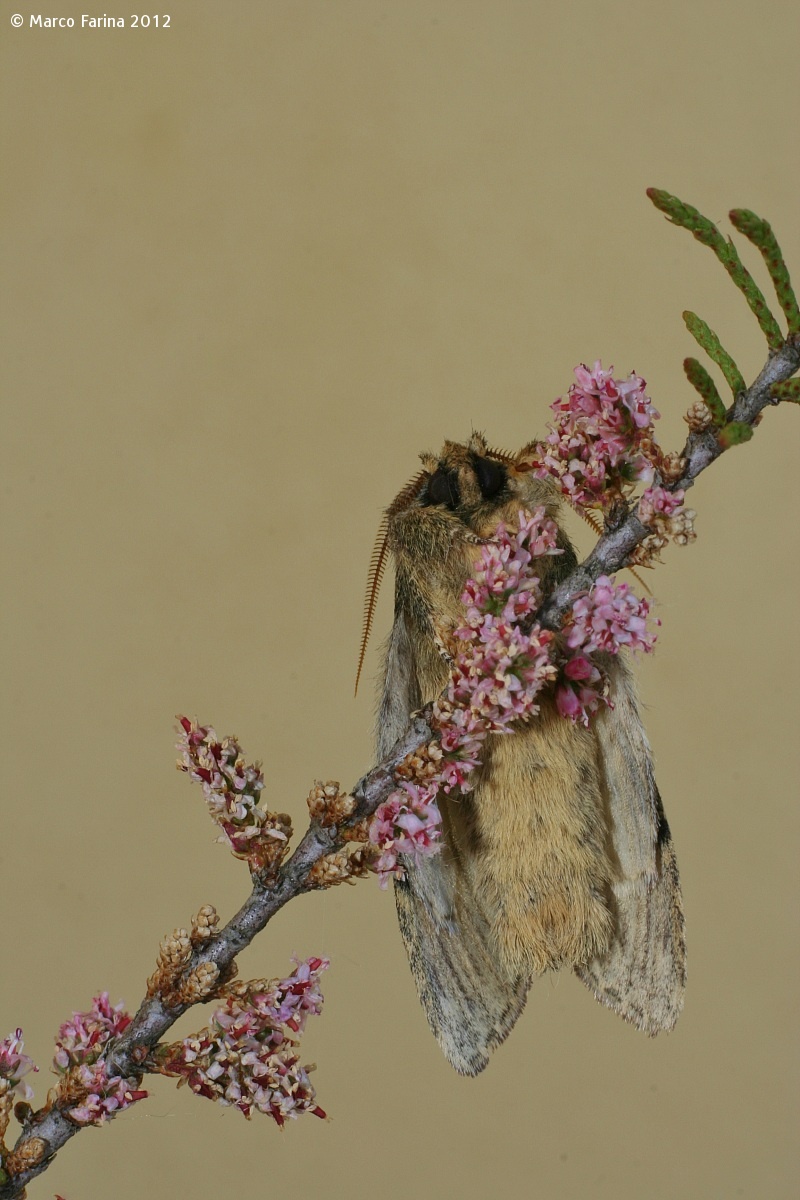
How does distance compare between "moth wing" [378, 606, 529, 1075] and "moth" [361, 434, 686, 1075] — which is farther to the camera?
"moth wing" [378, 606, 529, 1075]

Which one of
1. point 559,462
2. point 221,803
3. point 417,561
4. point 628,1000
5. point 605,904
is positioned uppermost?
point 417,561

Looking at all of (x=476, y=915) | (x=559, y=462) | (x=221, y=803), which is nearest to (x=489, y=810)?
(x=476, y=915)

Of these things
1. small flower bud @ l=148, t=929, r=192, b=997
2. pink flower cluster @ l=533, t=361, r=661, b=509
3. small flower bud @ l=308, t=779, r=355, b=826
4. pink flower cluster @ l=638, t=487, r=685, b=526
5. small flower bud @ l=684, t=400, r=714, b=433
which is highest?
pink flower cluster @ l=533, t=361, r=661, b=509

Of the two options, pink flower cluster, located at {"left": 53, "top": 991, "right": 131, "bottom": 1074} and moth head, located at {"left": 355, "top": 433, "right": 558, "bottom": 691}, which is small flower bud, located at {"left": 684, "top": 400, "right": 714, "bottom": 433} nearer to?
A: moth head, located at {"left": 355, "top": 433, "right": 558, "bottom": 691}

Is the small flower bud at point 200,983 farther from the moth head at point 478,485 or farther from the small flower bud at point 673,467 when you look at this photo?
the small flower bud at point 673,467

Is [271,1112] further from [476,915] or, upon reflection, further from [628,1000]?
[628,1000]

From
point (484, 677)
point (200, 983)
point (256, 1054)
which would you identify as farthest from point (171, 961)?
point (484, 677)

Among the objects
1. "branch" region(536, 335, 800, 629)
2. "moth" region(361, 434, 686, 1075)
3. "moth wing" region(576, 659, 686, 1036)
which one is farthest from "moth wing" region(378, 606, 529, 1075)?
"branch" region(536, 335, 800, 629)
